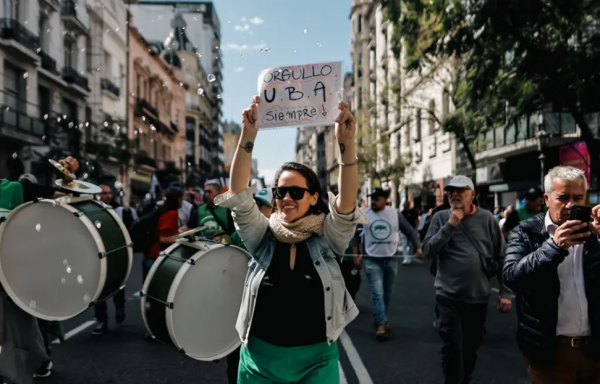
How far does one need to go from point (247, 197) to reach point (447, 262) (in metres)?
2.35

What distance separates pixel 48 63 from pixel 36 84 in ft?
4.38

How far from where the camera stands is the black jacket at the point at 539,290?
9.13 ft

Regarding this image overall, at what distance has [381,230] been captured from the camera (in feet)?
24.3

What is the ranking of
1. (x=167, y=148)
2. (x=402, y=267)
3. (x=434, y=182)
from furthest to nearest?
(x=167, y=148) → (x=434, y=182) → (x=402, y=267)

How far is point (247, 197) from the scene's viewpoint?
9.20 feet

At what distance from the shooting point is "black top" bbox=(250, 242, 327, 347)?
2.69 m

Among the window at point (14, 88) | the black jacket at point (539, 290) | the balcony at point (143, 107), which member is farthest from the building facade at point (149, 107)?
the black jacket at point (539, 290)

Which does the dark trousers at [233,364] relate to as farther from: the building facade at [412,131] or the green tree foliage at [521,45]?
the building facade at [412,131]

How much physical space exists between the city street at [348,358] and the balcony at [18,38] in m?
15.7

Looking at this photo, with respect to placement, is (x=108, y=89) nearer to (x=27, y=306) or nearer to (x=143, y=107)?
(x=143, y=107)

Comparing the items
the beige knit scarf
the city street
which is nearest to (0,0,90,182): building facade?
the city street

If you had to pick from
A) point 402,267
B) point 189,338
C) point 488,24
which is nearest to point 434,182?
point 402,267

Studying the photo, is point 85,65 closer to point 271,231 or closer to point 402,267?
point 402,267


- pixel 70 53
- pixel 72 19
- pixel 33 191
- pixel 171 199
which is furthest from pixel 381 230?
pixel 70 53
